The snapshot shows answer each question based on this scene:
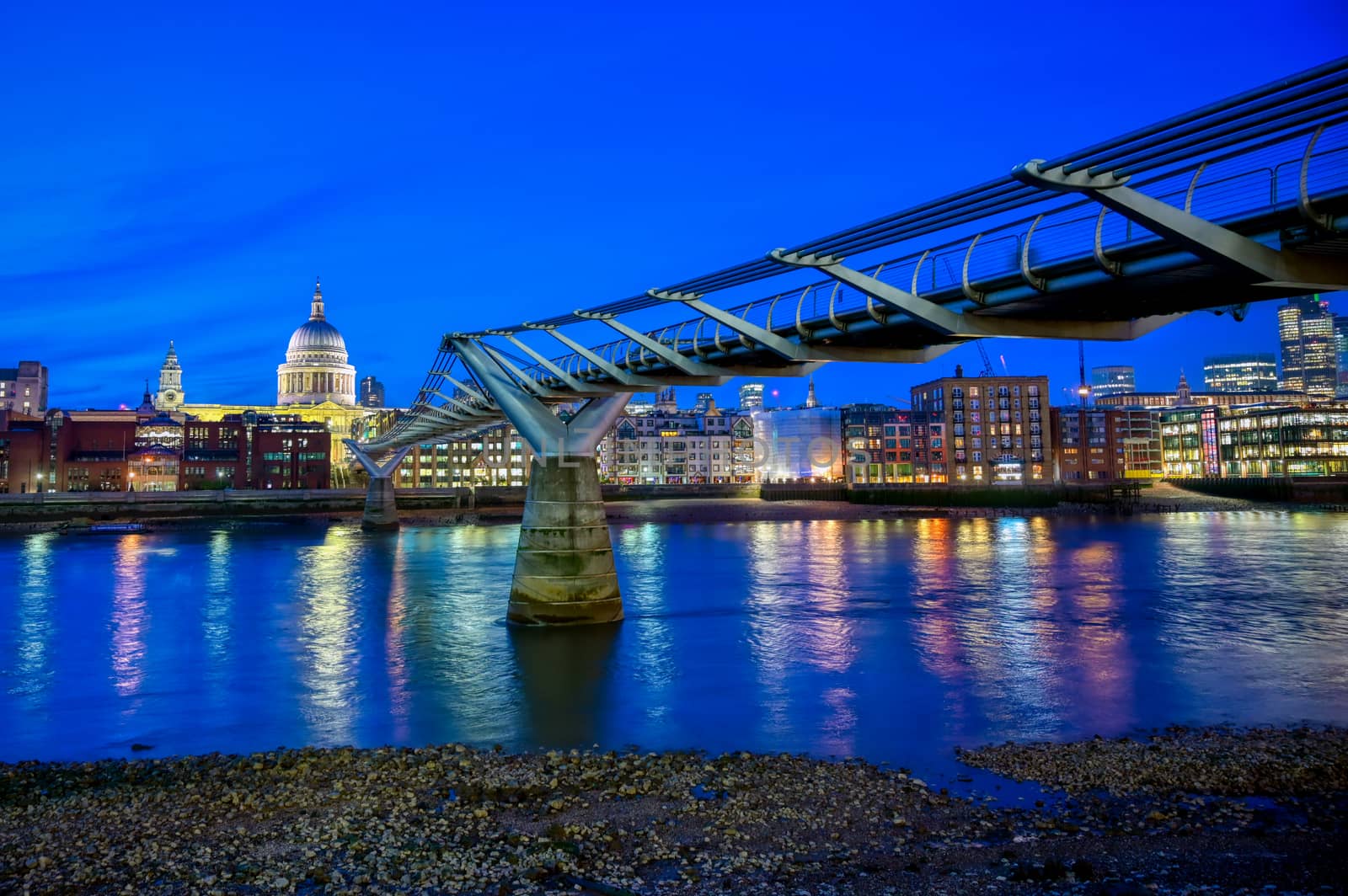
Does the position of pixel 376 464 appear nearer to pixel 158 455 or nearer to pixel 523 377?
pixel 158 455

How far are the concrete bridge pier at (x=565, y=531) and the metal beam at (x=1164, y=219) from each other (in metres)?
19.8

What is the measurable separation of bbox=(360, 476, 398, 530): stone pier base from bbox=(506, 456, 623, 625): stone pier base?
215ft

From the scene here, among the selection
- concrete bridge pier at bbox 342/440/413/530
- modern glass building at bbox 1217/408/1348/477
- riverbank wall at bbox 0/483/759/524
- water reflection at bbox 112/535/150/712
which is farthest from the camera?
modern glass building at bbox 1217/408/1348/477

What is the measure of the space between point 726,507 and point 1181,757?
104832 millimetres

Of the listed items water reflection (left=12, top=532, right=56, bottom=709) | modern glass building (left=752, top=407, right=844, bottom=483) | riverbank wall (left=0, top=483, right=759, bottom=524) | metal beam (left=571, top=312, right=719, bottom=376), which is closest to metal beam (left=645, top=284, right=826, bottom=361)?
metal beam (left=571, top=312, right=719, bottom=376)

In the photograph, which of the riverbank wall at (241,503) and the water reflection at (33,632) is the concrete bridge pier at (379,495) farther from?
the water reflection at (33,632)

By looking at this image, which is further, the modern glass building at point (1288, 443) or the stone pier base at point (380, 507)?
the modern glass building at point (1288, 443)

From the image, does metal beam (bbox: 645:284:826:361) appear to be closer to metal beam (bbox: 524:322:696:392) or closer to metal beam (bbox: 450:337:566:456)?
A: metal beam (bbox: 524:322:696:392)

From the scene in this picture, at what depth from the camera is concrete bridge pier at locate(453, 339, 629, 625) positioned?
30.2 metres

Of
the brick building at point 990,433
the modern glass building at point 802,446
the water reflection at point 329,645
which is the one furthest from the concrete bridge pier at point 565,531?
the modern glass building at point 802,446

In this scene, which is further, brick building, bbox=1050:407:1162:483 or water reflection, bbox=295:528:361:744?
brick building, bbox=1050:407:1162:483

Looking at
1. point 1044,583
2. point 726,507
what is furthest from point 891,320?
point 726,507

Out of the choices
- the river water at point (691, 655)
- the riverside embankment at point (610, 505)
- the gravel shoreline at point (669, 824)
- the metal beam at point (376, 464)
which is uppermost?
the metal beam at point (376, 464)

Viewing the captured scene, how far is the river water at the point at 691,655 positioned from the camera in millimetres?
19641
